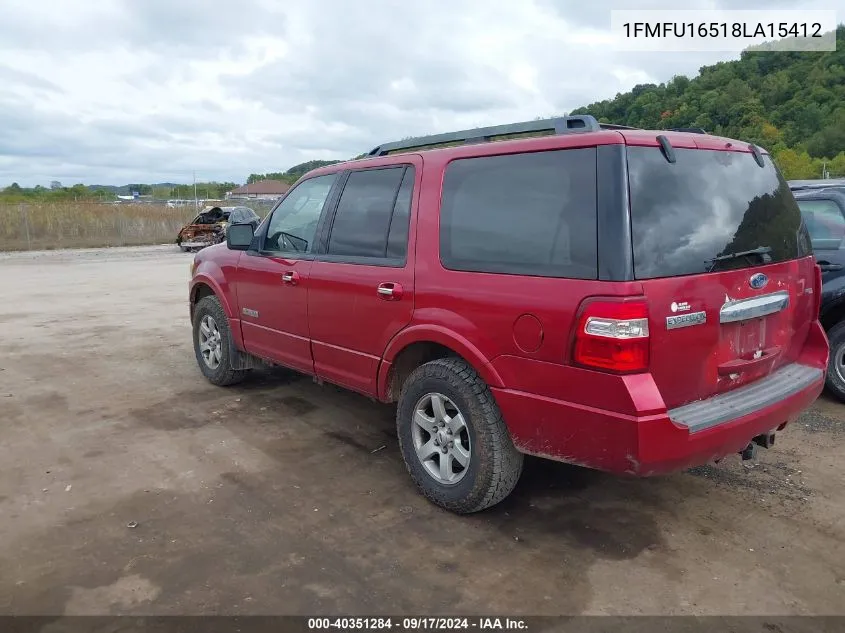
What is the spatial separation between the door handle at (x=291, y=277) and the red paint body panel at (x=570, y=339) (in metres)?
0.46

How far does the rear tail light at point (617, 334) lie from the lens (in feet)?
8.75

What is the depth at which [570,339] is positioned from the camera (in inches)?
111

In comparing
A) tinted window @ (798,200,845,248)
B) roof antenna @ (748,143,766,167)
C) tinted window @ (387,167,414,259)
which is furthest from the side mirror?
tinted window @ (798,200,845,248)

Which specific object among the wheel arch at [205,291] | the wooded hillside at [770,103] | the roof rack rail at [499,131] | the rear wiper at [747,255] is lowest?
the wheel arch at [205,291]

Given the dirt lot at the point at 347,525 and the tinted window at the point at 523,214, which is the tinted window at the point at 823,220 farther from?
the tinted window at the point at 523,214

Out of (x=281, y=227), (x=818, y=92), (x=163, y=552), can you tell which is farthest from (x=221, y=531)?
(x=818, y=92)

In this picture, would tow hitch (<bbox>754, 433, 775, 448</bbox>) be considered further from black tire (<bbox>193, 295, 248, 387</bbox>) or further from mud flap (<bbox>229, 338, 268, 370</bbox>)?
black tire (<bbox>193, 295, 248, 387</bbox>)

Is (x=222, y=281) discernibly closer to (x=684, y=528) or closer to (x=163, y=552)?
(x=163, y=552)

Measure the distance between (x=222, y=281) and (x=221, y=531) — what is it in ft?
8.66

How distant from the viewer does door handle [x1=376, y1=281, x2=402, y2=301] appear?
3658 millimetres

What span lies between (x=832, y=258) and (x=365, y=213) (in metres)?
Result: 3.74

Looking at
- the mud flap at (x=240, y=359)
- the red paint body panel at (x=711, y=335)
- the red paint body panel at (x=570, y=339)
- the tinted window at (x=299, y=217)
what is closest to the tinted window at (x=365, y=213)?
the red paint body panel at (x=570, y=339)

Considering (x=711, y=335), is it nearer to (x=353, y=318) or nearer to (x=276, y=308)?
(x=353, y=318)

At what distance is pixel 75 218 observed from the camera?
28.0 meters
